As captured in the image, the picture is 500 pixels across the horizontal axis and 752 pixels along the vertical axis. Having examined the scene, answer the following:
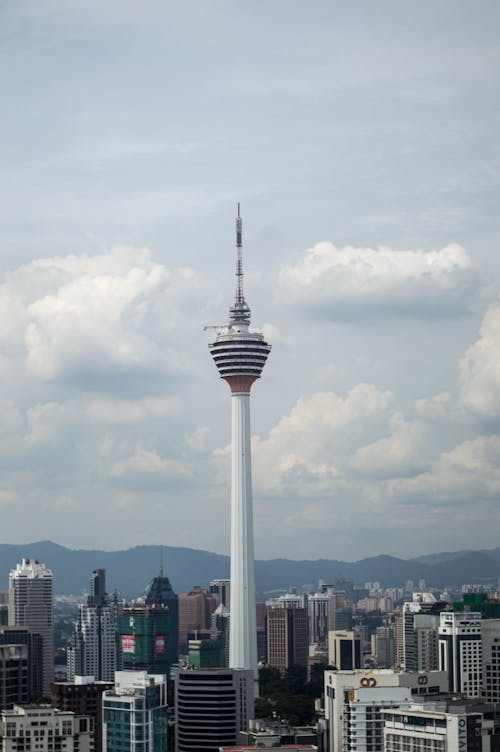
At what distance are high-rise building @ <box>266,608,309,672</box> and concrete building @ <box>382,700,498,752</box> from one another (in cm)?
6717

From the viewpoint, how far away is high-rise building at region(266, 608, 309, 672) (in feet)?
375

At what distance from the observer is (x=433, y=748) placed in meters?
44.7

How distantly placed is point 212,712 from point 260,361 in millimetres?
34310

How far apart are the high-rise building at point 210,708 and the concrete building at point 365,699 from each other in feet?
24.1

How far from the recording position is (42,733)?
156 feet

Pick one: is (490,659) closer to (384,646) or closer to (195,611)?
(384,646)

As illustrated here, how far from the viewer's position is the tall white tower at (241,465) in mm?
93500

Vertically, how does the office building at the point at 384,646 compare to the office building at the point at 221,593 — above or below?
below

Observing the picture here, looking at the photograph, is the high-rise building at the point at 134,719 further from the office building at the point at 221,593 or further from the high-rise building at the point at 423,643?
the office building at the point at 221,593

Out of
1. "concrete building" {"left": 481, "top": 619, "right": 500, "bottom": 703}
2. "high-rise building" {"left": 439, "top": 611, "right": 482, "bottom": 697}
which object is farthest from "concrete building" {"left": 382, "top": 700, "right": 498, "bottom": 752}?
"high-rise building" {"left": 439, "top": 611, "right": 482, "bottom": 697}

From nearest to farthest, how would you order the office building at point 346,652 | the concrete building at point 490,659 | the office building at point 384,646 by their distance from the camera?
the concrete building at point 490,659 → the office building at point 346,652 → the office building at point 384,646

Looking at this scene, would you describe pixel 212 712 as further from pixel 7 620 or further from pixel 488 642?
pixel 7 620

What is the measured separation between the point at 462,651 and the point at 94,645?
45.1m

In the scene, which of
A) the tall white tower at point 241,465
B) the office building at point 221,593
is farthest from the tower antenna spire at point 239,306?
the office building at point 221,593
